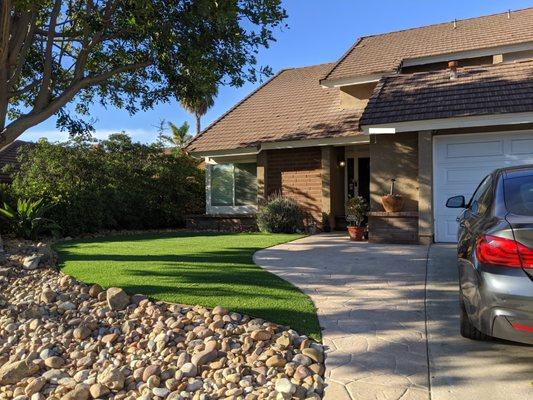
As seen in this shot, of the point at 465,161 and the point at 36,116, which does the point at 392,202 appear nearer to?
the point at 465,161

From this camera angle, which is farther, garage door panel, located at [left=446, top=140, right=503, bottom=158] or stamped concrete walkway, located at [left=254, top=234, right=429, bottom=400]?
garage door panel, located at [left=446, top=140, right=503, bottom=158]

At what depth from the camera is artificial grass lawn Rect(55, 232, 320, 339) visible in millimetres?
5652

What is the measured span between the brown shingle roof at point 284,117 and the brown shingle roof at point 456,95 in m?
2.31

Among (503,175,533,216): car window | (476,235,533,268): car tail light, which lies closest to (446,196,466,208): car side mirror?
(503,175,533,216): car window

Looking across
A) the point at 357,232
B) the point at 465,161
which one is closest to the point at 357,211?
the point at 357,232

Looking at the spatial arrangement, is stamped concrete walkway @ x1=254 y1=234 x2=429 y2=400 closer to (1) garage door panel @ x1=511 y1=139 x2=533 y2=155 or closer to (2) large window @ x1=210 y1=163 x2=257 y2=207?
(1) garage door panel @ x1=511 y1=139 x2=533 y2=155

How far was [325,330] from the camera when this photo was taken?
507cm

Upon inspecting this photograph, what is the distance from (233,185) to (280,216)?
3477mm

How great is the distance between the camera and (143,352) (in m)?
4.96

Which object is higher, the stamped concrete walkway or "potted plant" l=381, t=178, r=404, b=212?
"potted plant" l=381, t=178, r=404, b=212

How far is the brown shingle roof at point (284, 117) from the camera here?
49.4 ft

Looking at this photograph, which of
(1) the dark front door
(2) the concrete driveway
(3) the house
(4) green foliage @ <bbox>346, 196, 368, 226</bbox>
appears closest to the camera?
(2) the concrete driveway

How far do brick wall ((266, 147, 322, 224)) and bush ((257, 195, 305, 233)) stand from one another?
0.95 meters

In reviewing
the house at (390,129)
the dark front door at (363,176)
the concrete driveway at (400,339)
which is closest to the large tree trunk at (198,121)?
the house at (390,129)
